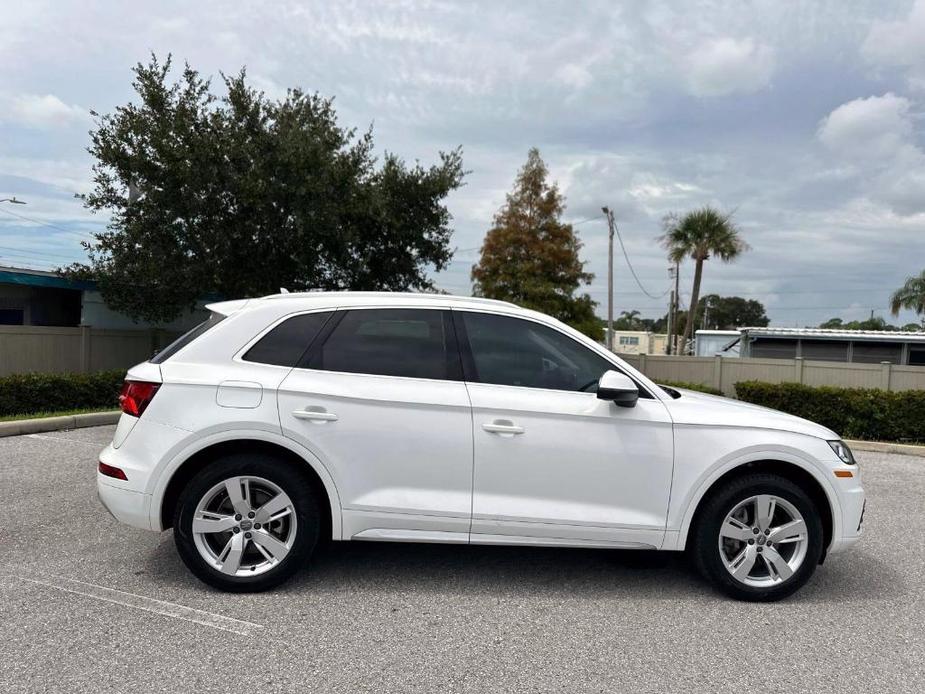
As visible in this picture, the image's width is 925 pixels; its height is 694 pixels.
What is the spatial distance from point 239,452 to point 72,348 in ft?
34.8

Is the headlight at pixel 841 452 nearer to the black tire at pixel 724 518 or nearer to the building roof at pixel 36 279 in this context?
the black tire at pixel 724 518

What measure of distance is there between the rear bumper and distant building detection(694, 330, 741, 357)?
29772 mm

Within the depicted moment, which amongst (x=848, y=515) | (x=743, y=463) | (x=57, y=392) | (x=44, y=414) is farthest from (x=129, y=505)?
(x=57, y=392)

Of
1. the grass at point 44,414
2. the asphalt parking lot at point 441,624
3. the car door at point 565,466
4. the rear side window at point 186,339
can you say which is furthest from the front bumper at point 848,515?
the grass at point 44,414

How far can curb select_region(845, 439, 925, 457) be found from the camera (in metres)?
9.83

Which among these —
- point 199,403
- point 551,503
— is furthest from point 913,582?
point 199,403

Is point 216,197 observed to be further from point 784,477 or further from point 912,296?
point 912,296

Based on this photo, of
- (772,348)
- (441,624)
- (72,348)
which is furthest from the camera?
(772,348)

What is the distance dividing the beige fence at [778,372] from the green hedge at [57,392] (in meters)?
8.86

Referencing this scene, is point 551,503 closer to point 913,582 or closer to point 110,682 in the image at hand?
point 110,682

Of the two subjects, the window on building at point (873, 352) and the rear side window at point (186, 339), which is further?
the window on building at point (873, 352)

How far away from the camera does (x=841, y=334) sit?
26484 millimetres

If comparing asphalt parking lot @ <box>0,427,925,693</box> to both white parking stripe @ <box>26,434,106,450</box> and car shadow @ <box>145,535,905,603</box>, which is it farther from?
white parking stripe @ <box>26,434,106,450</box>

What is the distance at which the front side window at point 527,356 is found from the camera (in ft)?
13.2
